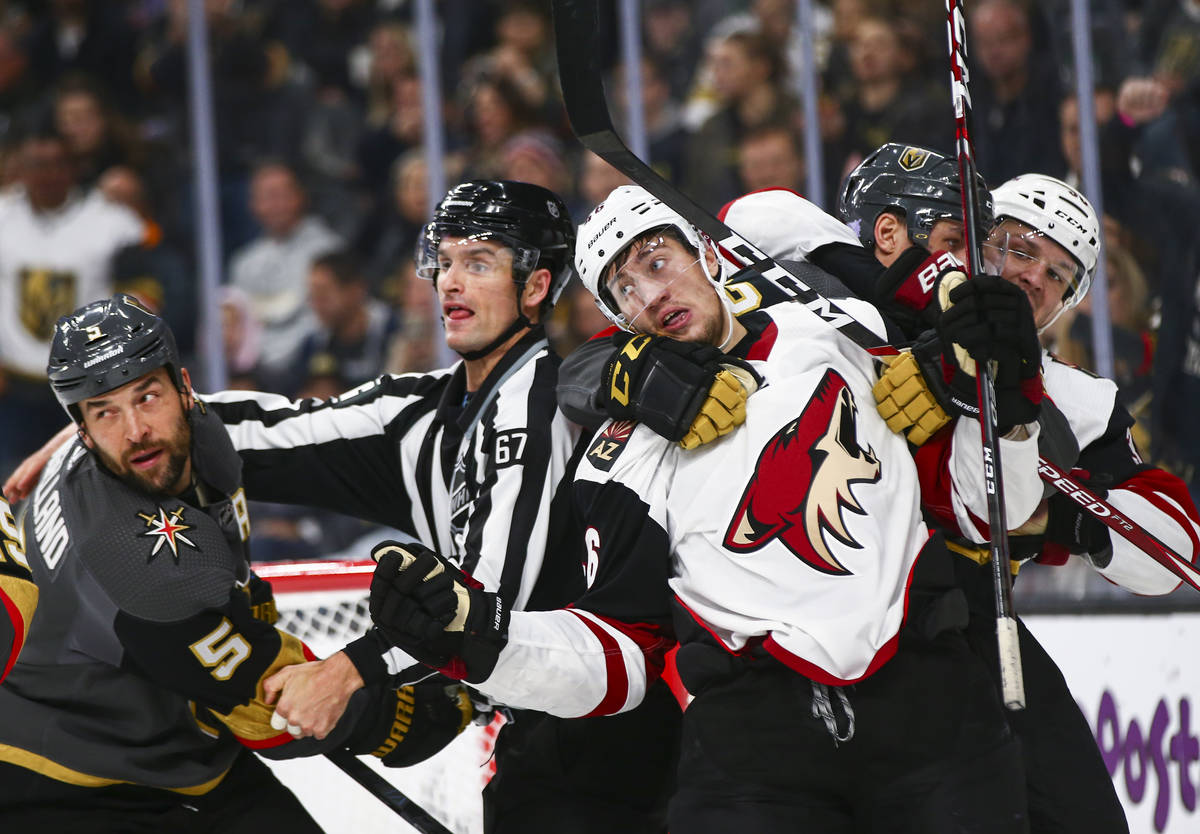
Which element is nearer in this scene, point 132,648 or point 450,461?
point 132,648

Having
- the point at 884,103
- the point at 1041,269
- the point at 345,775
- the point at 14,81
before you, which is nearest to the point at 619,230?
the point at 1041,269

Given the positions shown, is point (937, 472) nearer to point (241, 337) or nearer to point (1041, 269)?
point (1041, 269)

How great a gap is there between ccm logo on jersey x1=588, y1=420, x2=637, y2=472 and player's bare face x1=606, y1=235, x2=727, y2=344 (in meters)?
0.16

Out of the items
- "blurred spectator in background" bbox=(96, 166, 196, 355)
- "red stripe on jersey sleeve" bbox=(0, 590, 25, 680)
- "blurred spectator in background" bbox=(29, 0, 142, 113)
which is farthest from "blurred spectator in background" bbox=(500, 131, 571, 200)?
"red stripe on jersey sleeve" bbox=(0, 590, 25, 680)

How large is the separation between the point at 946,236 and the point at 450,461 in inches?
38.9

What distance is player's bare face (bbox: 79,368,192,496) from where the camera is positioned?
2510 mm

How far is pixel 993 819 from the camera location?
200cm

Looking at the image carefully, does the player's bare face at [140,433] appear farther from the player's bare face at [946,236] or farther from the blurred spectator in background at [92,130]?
the blurred spectator in background at [92,130]

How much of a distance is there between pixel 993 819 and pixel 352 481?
4.81 ft

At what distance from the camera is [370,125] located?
640 centimetres

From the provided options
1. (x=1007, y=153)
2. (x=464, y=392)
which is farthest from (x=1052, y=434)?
(x=1007, y=153)

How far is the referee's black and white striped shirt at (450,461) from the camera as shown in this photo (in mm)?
2531

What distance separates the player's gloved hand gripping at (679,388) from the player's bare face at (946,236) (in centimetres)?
57

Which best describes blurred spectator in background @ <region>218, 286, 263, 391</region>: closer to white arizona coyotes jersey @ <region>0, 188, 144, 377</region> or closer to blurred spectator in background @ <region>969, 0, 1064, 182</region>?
white arizona coyotes jersey @ <region>0, 188, 144, 377</region>
